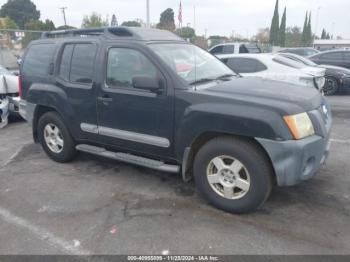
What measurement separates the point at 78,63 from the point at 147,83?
1.42m

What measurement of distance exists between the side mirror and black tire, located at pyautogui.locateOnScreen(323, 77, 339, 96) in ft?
30.8

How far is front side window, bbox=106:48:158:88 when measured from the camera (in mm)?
3984

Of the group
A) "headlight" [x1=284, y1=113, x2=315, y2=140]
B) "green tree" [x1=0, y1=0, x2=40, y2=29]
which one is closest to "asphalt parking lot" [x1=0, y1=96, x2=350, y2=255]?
"headlight" [x1=284, y1=113, x2=315, y2=140]

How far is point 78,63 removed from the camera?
4637 millimetres

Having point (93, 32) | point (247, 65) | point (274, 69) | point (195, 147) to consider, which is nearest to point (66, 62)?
point (93, 32)

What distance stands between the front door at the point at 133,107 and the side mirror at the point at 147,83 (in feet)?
0.16

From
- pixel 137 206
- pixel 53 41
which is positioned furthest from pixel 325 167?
pixel 53 41

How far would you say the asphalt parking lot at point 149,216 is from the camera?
309 cm

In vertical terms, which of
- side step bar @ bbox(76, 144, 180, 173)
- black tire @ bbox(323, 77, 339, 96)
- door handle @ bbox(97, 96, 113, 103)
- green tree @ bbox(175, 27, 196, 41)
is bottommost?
black tire @ bbox(323, 77, 339, 96)

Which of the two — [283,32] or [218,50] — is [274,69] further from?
[283,32]

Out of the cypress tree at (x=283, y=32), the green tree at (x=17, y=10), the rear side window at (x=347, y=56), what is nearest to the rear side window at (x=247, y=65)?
the rear side window at (x=347, y=56)

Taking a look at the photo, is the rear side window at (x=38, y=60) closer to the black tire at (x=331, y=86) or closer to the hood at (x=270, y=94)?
the hood at (x=270, y=94)

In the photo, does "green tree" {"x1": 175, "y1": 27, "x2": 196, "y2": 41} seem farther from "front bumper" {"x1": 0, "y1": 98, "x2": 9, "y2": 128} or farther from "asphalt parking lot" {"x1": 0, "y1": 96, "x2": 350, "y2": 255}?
"asphalt parking lot" {"x1": 0, "y1": 96, "x2": 350, "y2": 255}

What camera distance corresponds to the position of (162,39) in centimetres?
441
